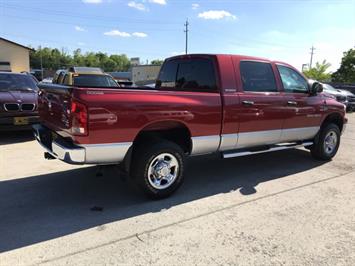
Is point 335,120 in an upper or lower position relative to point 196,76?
lower

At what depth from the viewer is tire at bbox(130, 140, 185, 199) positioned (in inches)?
167

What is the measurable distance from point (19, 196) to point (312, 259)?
147 inches

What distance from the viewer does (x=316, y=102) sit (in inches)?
251

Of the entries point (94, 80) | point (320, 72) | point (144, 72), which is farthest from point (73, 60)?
point (94, 80)

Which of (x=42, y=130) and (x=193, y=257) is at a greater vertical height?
(x=42, y=130)

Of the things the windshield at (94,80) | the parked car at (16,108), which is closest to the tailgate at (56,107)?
the parked car at (16,108)

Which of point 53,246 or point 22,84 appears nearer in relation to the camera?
point 53,246

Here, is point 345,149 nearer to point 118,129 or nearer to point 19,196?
point 118,129

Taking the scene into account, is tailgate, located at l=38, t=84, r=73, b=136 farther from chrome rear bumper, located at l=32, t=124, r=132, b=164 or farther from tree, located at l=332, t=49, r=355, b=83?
tree, located at l=332, t=49, r=355, b=83

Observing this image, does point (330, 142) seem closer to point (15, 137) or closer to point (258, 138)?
point (258, 138)

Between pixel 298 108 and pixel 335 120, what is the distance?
1580 millimetres

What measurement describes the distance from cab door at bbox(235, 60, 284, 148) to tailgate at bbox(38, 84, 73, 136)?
251 centimetres

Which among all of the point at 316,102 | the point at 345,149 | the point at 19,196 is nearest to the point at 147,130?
the point at 19,196

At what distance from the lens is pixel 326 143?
685 cm
